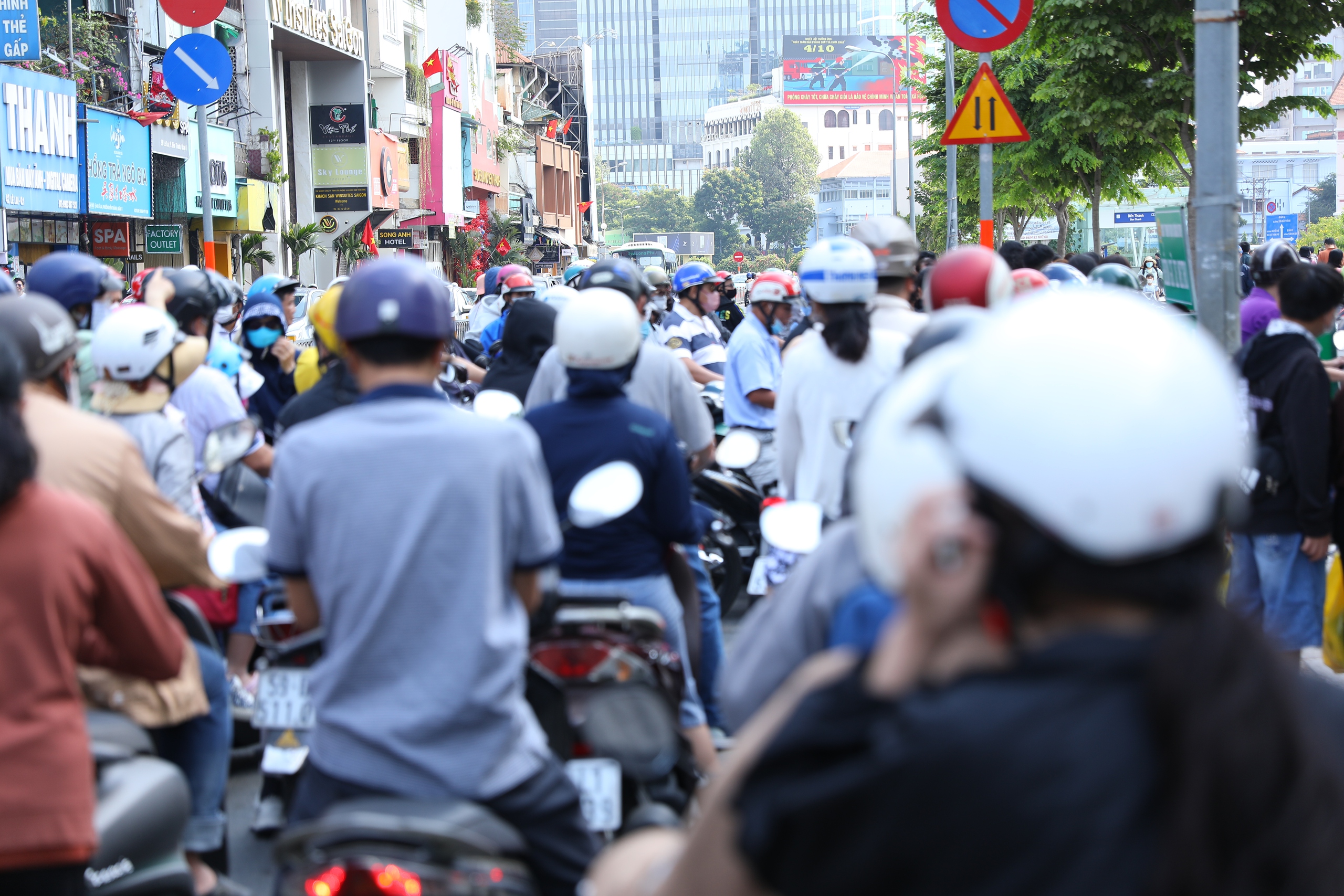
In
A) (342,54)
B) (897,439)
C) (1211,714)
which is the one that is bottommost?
(1211,714)

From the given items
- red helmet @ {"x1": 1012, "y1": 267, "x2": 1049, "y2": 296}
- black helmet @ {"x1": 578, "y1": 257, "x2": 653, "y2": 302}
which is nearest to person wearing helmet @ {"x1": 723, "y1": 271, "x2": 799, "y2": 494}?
black helmet @ {"x1": 578, "y1": 257, "x2": 653, "y2": 302}

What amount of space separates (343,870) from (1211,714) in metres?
1.68

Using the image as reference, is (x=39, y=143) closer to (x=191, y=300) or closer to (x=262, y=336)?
(x=262, y=336)

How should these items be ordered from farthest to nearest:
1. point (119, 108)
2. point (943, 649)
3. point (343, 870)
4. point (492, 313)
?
1. point (119, 108)
2. point (492, 313)
3. point (343, 870)
4. point (943, 649)

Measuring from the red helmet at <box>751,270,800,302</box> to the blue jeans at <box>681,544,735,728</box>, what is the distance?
13.9ft

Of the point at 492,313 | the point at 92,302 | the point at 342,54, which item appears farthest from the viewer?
the point at 342,54

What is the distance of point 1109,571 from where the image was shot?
126 cm

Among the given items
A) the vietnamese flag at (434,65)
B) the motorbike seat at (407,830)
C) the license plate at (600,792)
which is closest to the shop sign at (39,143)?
the license plate at (600,792)

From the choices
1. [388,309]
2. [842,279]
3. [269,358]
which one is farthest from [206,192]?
[388,309]

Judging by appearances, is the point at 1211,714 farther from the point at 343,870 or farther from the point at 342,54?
the point at 342,54

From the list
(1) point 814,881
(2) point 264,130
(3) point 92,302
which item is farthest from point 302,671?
(2) point 264,130

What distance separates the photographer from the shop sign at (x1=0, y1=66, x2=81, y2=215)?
18828 mm

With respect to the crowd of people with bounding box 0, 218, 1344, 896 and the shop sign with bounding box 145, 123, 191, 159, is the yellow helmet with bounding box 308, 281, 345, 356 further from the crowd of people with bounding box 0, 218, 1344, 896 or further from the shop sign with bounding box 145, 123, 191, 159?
the shop sign with bounding box 145, 123, 191, 159

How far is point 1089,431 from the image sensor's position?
4.07 ft
